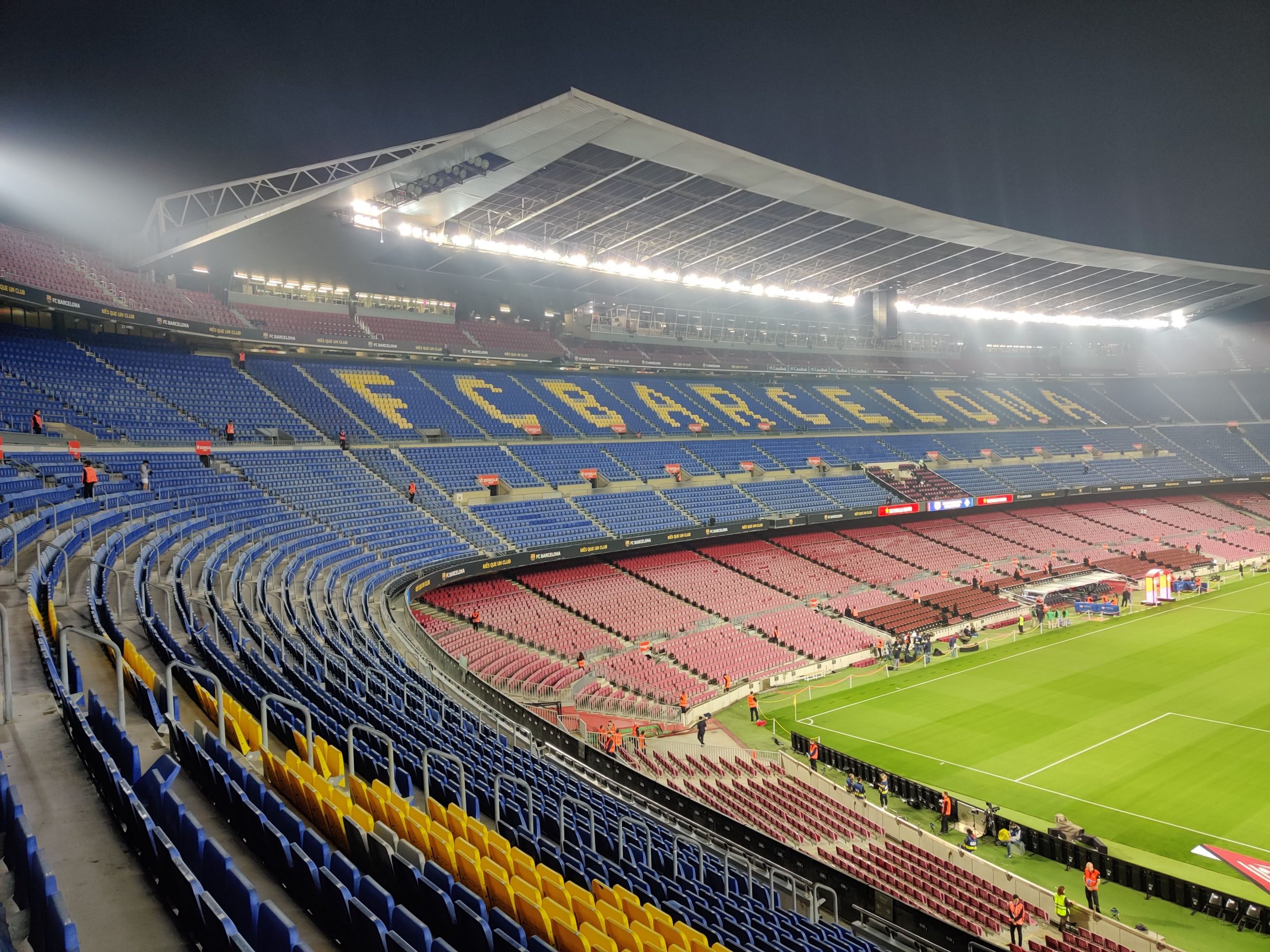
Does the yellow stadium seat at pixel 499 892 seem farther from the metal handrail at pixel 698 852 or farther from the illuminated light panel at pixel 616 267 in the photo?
the illuminated light panel at pixel 616 267

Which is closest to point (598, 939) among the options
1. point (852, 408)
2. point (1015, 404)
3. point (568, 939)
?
point (568, 939)

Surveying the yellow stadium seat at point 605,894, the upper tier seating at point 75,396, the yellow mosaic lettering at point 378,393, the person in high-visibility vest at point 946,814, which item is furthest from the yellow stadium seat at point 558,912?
the yellow mosaic lettering at point 378,393

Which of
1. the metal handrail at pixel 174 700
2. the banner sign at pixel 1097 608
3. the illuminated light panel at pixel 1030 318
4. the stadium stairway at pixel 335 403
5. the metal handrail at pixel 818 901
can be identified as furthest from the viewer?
the illuminated light panel at pixel 1030 318

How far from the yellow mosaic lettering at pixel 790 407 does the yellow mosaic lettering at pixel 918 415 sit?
7988 millimetres

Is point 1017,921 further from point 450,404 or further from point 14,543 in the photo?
point 450,404

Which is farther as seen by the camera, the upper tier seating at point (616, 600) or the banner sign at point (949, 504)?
the banner sign at point (949, 504)

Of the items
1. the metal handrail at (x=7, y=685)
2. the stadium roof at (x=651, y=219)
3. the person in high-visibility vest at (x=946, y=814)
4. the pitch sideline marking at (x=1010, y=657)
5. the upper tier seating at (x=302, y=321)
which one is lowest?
the pitch sideline marking at (x=1010, y=657)

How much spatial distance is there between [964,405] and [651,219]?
3644cm

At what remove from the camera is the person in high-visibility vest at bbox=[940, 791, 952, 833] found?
17.8 meters

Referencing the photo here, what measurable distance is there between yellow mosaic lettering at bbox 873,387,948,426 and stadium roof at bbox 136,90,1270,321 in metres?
7.41

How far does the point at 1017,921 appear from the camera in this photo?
518 inches

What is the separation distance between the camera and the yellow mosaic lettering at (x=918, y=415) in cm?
5888

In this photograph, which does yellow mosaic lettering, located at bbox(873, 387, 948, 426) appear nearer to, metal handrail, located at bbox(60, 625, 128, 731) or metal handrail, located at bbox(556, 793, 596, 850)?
metal handrail, located at bbox(556, 793, 596, 850)

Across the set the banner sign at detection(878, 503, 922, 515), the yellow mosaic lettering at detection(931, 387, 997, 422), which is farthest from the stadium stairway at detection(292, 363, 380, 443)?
the yellow mosaic lettering at detection(931, 387, 997, 422)
